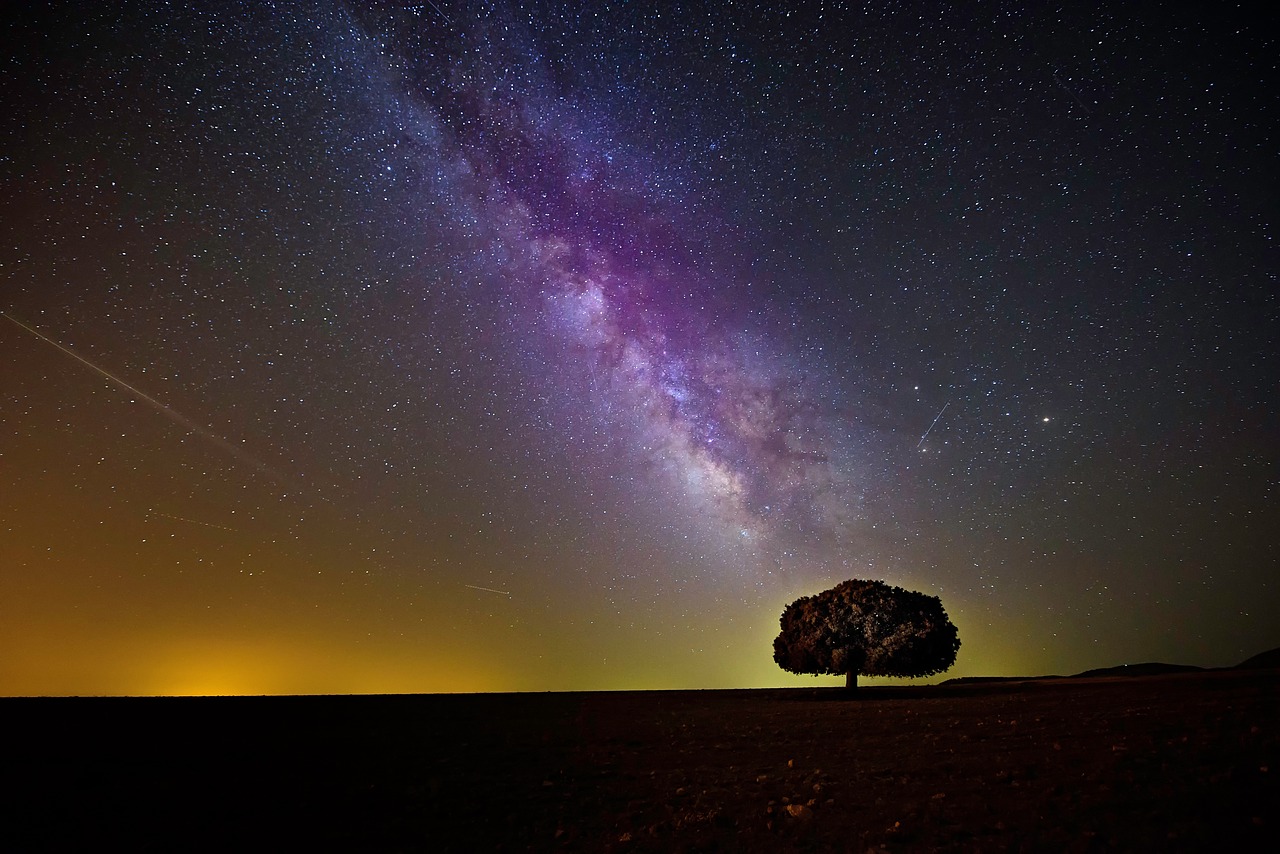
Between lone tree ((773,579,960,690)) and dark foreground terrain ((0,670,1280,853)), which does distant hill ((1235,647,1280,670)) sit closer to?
lone tree ((773,579,960,690))

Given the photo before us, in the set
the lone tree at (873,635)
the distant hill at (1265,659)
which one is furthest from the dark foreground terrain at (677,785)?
the distant hill at (1265,659)

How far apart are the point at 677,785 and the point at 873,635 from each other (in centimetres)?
3555

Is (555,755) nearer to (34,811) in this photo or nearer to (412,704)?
(34,811)

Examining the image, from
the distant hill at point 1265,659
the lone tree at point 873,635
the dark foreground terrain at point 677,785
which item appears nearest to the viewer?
the dark foreground terrain at point 677,785

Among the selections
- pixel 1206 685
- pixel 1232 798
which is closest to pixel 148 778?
pixel 1232 798

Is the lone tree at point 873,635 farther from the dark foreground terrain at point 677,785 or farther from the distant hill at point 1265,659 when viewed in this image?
the distant hill at point 1265,659

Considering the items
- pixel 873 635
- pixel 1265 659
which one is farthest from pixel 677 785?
pixel 1265 659

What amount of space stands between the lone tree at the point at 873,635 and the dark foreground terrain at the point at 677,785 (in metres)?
23.2

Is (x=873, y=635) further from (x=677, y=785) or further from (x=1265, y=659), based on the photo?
(x=1265, y=659)

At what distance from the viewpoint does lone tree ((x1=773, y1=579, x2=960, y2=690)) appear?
42.4m

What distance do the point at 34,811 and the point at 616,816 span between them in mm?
8822

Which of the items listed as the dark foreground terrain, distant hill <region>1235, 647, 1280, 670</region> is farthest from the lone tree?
distant hill <region>1235, 647, 1280, 670</region>

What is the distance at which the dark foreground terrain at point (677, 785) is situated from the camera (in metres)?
7.96

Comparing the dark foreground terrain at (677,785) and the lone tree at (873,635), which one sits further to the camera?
the lone tree at (873,635)
